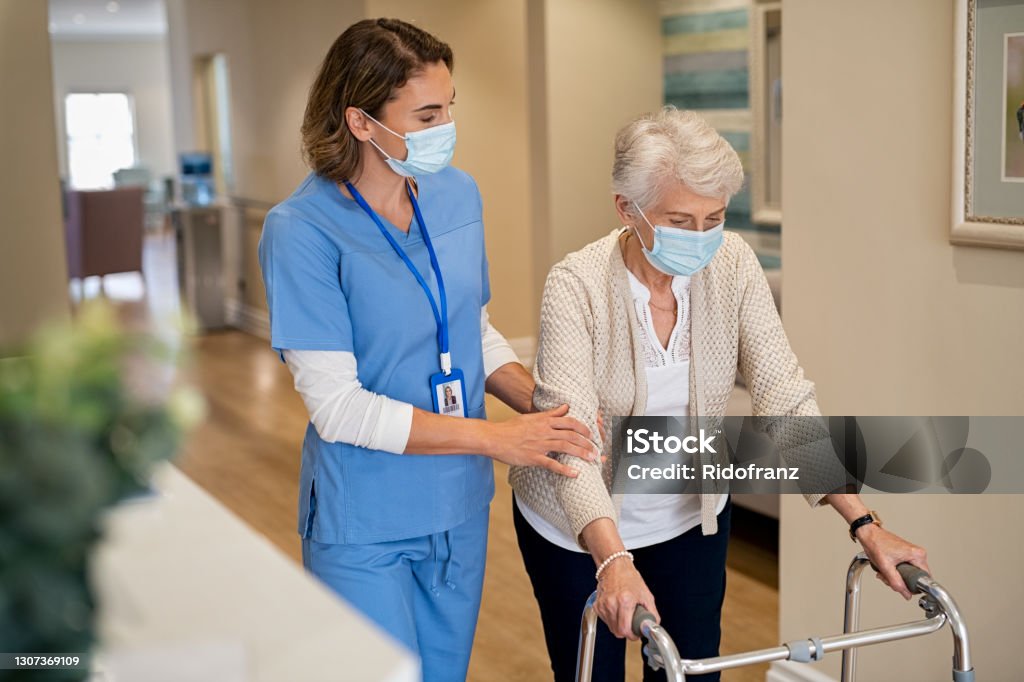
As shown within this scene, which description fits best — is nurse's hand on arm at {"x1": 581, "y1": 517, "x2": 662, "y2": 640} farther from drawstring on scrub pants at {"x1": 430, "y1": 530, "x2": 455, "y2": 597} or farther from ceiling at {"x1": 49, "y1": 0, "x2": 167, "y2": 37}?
ceiling at {"x1": 49, "y1": 0, "x2": 167, "y2": 37}

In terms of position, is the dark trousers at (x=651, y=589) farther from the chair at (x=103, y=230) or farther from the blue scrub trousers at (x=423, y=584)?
the chair at (x=103, y=230)

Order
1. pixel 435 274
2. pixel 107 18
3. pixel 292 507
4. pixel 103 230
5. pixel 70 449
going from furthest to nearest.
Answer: pixel 107 18
pixel 103 230
pixel 292 507
pixel 435 274
pixel 70 449

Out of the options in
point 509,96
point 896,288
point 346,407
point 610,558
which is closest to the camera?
point 610,558

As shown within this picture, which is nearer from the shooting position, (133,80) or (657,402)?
(657,402)

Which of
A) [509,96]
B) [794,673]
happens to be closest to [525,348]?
[509,96]

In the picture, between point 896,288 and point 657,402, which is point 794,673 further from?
point 657,402

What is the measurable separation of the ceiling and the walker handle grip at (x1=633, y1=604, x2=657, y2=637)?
1412cm

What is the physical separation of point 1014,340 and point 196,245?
7.82m

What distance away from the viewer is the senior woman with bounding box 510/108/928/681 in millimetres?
1774

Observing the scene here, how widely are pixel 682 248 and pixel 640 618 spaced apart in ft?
1.99

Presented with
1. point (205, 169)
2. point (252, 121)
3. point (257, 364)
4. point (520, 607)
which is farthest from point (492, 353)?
point (205, 169)

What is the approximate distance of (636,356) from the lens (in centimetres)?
189

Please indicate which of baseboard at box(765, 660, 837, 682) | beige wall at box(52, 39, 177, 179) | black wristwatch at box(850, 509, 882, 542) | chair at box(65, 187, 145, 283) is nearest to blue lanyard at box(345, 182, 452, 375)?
black wristwatch at box(850, 509, 882, 542)

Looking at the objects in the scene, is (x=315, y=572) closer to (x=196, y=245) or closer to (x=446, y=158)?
Answer: (x=446, y=158)
